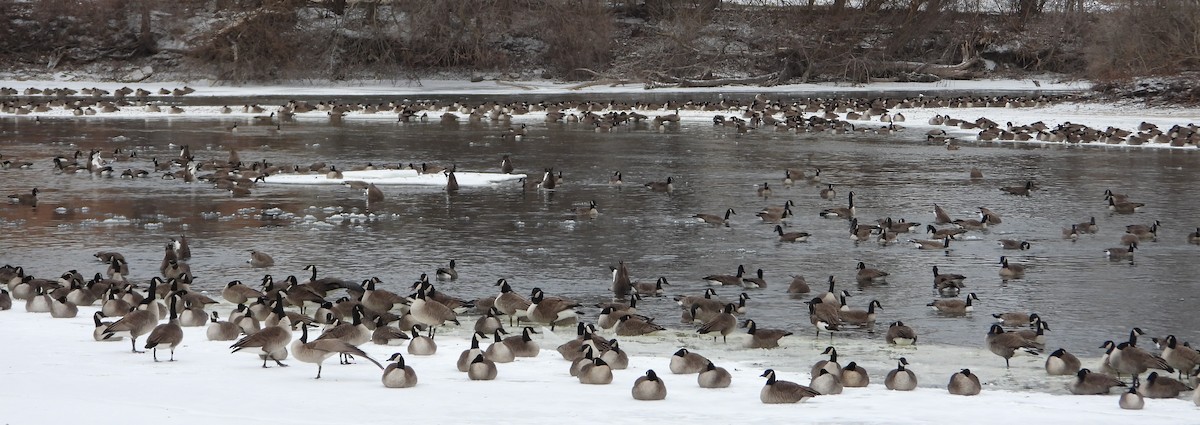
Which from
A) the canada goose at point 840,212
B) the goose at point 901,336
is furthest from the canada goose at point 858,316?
the canada goose at point 840,212

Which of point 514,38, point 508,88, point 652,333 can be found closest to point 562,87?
point 508,88

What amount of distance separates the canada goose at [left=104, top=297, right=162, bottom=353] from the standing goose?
7.00 meters

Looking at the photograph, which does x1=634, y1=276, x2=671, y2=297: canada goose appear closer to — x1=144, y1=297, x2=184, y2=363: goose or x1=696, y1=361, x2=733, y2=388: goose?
x1=696, y1=361, x2=733, y2=388: goose

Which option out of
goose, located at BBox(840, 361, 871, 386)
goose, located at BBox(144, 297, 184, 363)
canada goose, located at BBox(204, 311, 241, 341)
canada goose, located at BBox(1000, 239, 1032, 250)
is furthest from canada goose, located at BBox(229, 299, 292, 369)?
canada goose, located at BBox(1000, 239, 1032, 250)

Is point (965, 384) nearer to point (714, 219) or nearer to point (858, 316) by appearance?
point (858, 316)

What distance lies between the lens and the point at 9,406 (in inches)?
304

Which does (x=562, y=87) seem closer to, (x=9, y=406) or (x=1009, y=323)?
(x=1009, y=323)

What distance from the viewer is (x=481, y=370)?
364 inches

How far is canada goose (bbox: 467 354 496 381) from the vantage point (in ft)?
30.3

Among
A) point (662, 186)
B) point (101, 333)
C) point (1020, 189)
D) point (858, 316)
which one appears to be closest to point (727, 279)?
point (858, 316)

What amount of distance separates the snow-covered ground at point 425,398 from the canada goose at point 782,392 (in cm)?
9

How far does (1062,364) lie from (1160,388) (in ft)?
A: 2.71

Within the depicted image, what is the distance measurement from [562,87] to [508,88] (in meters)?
2.65

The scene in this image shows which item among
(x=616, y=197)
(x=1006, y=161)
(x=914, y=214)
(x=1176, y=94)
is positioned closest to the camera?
(x=914, y=214)
